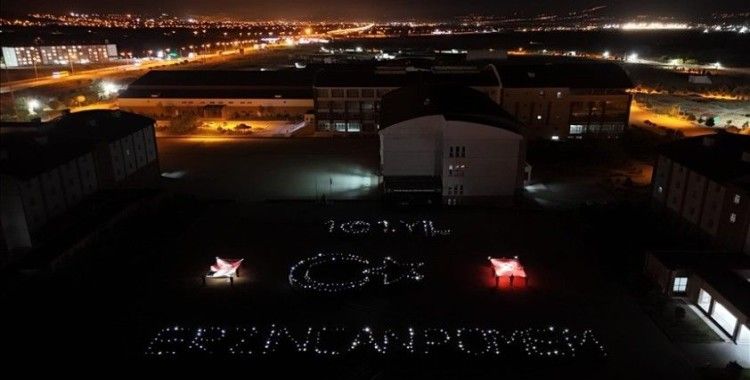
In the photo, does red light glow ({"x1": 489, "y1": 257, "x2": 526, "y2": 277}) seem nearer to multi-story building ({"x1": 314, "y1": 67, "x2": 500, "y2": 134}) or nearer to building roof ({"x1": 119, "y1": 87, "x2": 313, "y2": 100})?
multi-story building ({"x1": 314, "y1": 67, "x2": 500, "y2": 134})

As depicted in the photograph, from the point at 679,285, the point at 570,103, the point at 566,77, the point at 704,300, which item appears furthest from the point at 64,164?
the point at 566,77

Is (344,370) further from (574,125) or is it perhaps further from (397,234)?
(574,125)

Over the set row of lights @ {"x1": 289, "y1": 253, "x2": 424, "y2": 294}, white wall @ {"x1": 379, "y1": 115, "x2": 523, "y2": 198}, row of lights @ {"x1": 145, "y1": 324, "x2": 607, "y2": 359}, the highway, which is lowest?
A: row of lights @ {"x1": 145, "y1": 324, "x2": 607, "y2": 359}

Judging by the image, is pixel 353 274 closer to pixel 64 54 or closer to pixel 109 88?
pixel 109 88

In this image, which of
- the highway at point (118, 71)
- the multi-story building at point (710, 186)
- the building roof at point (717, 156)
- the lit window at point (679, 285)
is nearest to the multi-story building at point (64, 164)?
the lit window at point (679, 285)

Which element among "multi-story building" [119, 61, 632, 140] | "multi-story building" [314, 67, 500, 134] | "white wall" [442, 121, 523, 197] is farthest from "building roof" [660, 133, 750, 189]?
"multi-story building" [314, 67, 500, 134]

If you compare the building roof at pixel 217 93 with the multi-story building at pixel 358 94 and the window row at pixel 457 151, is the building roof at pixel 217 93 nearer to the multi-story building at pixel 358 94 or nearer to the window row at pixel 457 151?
the multi-story building at pixel 358 94
